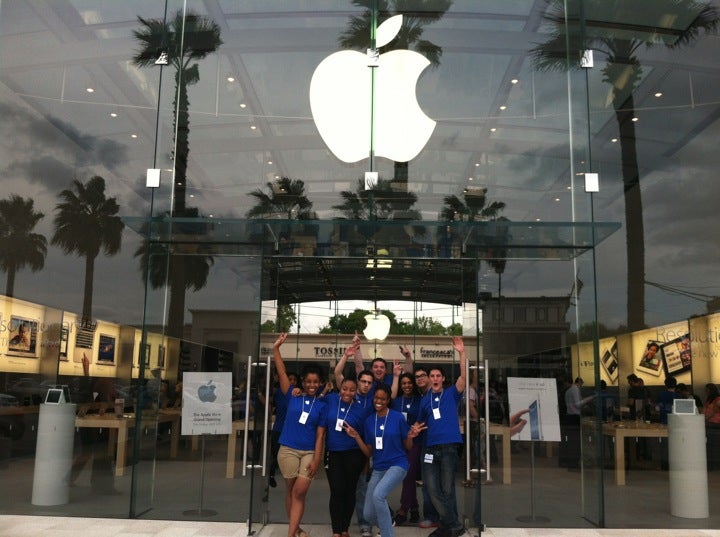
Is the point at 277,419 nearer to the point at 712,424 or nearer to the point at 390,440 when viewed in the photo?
the point at 390,440

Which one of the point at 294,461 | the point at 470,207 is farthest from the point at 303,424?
the point at 470,207

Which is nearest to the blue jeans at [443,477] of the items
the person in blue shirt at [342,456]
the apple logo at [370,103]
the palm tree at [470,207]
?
the person in blue shirt at [342,456]

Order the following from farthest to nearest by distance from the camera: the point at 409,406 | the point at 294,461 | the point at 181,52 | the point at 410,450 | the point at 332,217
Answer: the point at 181,52
the point at 332,217
the point at 410,450
the point at 409,406
the point at 294,461

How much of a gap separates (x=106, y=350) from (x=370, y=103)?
4.51 meters

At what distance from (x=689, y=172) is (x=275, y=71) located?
5661 millimetres

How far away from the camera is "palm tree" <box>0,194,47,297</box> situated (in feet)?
31.0

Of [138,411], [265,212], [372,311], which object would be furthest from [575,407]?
[138,411]

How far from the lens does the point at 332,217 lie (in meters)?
8.06

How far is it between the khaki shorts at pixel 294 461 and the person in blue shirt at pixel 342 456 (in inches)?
8.0

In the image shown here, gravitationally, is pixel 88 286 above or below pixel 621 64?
below

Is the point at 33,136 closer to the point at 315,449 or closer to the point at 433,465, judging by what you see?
the point at 315,449

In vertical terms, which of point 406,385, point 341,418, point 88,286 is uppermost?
point 88,286

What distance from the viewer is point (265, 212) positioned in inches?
324

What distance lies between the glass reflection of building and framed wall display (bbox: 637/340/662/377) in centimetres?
4
